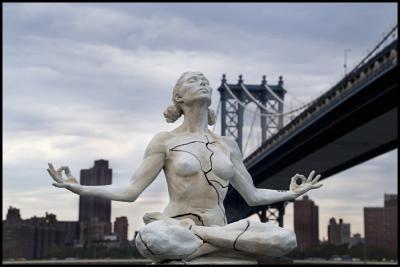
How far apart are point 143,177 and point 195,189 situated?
0.40 m

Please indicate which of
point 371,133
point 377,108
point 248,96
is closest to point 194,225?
point 377,108

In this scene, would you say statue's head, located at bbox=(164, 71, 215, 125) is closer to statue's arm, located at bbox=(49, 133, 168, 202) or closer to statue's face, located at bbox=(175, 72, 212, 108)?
statue's face, located at bbox=(175, 72, 212, 108)

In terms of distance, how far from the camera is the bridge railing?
70.9 ft

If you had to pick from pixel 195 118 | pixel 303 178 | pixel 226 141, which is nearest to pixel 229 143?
pixel 226 141

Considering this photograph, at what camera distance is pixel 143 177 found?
6.05 m

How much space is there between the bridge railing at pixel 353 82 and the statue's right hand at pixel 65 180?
16197 millimetres

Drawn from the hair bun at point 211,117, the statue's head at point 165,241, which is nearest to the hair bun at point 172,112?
the hair bun at point 211,117

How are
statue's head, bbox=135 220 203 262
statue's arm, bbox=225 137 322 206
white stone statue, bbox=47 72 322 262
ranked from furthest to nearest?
statue's arm, bbox=225 137 322 206 → white stone statue, bbox=47 72 322 262 → statue's head, bbox=135 220 203 262

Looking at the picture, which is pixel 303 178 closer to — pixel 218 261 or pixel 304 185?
pixel 304 185

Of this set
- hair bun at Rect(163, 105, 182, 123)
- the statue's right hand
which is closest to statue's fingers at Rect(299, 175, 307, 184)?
hair bun at Rect(163, 105, 182, 123)

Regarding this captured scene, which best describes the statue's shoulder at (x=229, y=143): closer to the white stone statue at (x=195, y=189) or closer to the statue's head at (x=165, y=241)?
the white stone statue at (x=195, y=189)

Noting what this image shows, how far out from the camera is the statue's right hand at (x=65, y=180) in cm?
562

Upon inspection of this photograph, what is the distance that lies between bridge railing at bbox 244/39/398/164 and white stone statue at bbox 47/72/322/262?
1528cm

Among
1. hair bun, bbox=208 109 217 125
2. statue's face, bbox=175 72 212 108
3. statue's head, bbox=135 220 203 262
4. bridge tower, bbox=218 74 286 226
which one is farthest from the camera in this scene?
bridge tower, bbox=218 74 286 226
